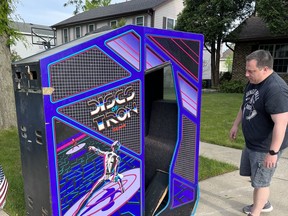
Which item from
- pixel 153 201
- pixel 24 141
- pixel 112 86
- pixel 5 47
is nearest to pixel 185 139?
pixel 153 201

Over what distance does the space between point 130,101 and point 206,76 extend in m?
23.5

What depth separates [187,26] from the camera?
16.6 meters

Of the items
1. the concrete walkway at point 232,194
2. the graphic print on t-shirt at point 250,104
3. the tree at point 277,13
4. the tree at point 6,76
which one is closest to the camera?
the graphic print on t-shirt at point 250,104

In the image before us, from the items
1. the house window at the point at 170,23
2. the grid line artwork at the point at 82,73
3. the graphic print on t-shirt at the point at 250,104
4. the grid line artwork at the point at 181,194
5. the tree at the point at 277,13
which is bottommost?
the grid line artwork at the point at 181,194

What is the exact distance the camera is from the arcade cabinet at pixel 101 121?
1.90 metres

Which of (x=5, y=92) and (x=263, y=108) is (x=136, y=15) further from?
(x=263, y=108)

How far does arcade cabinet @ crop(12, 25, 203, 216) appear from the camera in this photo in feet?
6.25

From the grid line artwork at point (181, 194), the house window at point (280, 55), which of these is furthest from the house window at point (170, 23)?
the grid line artwork at point (181, 194)

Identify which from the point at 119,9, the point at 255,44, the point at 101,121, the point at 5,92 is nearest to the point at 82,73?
the point at 101,121

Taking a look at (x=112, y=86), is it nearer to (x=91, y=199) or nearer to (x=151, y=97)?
(x=91, y=199)

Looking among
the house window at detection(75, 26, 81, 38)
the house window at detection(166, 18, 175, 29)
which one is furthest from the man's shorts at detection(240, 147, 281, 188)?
the house window at detection(75, 26, 81, 38)

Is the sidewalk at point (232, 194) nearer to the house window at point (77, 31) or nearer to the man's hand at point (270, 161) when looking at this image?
the man's hand at point (270, 161)

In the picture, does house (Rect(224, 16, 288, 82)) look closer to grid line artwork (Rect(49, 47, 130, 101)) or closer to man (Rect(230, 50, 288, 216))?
man (Rect(230, 50, 288, 216))

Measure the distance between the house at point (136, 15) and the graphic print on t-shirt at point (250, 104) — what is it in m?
19.0
